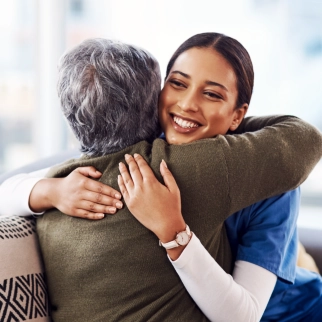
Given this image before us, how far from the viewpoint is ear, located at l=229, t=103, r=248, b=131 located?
4.50 ft

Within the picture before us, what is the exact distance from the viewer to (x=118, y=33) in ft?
10.0

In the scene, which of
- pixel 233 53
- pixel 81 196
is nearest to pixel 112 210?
pixel 81 196

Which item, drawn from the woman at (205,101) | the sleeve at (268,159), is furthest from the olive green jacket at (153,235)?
the woman at (205,101)

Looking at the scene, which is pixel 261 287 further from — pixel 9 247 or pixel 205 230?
pixel 9 247

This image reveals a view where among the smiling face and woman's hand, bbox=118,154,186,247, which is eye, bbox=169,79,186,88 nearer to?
the smiling face

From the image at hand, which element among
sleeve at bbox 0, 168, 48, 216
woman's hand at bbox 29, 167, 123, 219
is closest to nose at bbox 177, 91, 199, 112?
woman's hand at bbox 29, 167, 123, 219

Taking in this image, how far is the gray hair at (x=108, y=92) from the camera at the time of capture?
1162 millimetres

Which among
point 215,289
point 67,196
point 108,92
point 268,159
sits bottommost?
point 215,289

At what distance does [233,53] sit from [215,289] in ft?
1.91

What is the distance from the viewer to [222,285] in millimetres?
1127

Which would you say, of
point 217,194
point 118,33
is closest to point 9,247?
point 217,194

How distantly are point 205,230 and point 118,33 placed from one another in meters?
2.13

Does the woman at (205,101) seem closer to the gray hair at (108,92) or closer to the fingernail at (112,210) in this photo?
the gray hair at (108,92)

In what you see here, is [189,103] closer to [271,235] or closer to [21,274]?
[271,235]
